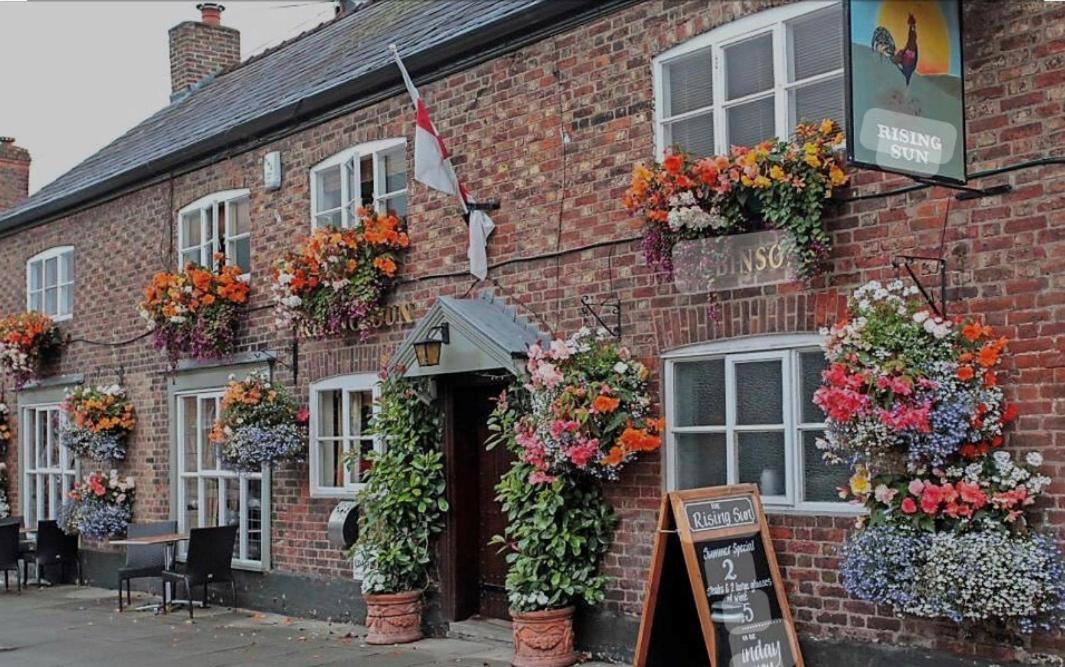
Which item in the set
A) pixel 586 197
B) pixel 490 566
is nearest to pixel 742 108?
pixel 586 197

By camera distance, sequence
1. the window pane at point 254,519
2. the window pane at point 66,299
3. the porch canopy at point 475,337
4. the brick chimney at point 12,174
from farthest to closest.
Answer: the brick chimney at point 12,174 → the window pane at point 66,299 → the window pane at point 254,519 → the porch canopy at point 475,337

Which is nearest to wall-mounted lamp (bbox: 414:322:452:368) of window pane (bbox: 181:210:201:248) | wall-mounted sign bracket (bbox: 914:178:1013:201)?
wall-mounted sign bracket (bbox: 914:178:1013:201)

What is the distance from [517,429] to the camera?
31.4 ft

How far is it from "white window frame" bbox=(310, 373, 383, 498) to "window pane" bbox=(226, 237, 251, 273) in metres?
1.93

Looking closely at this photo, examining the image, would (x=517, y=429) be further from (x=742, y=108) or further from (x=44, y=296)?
(x=44, y=296)

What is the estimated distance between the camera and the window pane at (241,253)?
1374 centimetres

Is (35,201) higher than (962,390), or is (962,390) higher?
(35,201)

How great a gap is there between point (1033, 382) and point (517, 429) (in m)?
3.80

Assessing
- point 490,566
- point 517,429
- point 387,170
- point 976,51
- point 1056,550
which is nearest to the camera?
point 1056,550

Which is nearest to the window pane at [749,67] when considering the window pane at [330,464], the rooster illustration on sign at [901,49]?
the rooster illustration on sign at [901,49]

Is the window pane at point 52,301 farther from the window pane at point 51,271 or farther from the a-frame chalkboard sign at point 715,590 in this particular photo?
the a-frame chalkboard sign at point 715,590

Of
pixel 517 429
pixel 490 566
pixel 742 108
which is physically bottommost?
pixel 490 566

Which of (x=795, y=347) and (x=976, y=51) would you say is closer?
(x=976, y=51)

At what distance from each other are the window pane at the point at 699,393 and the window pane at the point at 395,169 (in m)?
3.76
